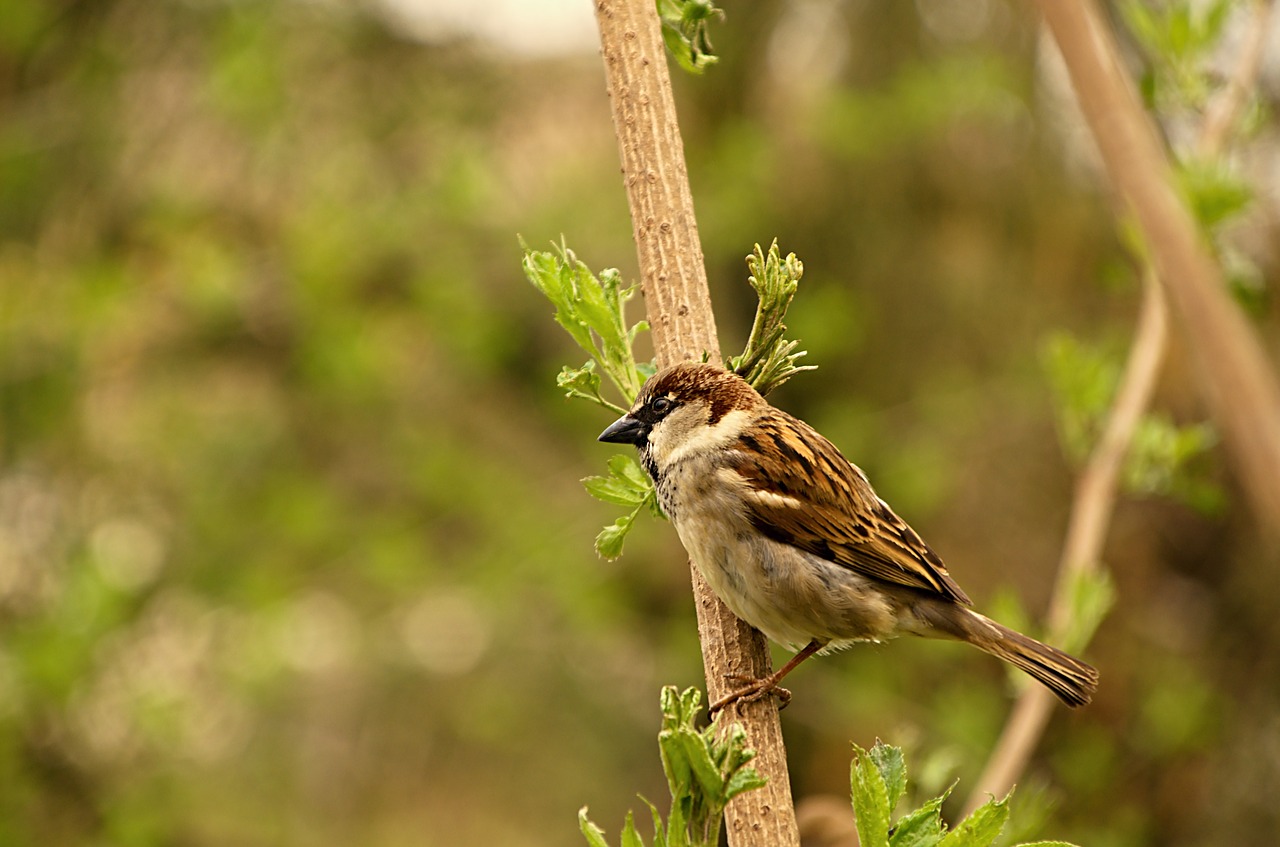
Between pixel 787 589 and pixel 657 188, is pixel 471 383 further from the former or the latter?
pixel 657 188

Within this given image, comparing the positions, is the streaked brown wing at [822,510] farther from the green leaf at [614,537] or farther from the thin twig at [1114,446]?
the green leaf at [614,537]

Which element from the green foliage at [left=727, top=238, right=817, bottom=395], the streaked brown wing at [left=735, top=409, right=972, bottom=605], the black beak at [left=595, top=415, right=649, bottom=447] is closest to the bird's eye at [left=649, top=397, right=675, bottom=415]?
the black beak at [left=595, top=415, right=649, bottom=447]

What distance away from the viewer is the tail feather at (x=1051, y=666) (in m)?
2.19

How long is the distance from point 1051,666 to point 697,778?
113cm

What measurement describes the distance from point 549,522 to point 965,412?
6.77ft

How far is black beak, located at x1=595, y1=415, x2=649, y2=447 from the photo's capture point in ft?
7.73

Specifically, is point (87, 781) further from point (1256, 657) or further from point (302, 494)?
point (1256, 657)

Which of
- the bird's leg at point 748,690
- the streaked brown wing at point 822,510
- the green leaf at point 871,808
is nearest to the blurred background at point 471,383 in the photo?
the streaked brown wing at point 822,510

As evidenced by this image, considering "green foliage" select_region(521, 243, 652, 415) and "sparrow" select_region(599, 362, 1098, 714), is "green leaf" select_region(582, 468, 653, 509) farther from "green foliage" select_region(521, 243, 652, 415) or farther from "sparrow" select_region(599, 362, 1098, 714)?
"sparrow" select_region(599, 362, 1098, 714)

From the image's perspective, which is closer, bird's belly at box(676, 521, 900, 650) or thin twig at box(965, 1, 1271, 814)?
bird's belly at box(676, 521, 900, 650)

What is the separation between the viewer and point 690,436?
7.76 feet

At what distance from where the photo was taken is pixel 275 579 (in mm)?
5781

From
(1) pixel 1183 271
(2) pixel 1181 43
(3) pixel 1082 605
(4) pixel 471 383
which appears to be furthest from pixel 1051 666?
(4) pixel 471 383

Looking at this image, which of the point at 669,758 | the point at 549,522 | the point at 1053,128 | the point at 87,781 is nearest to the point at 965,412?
the point at 1053,128
